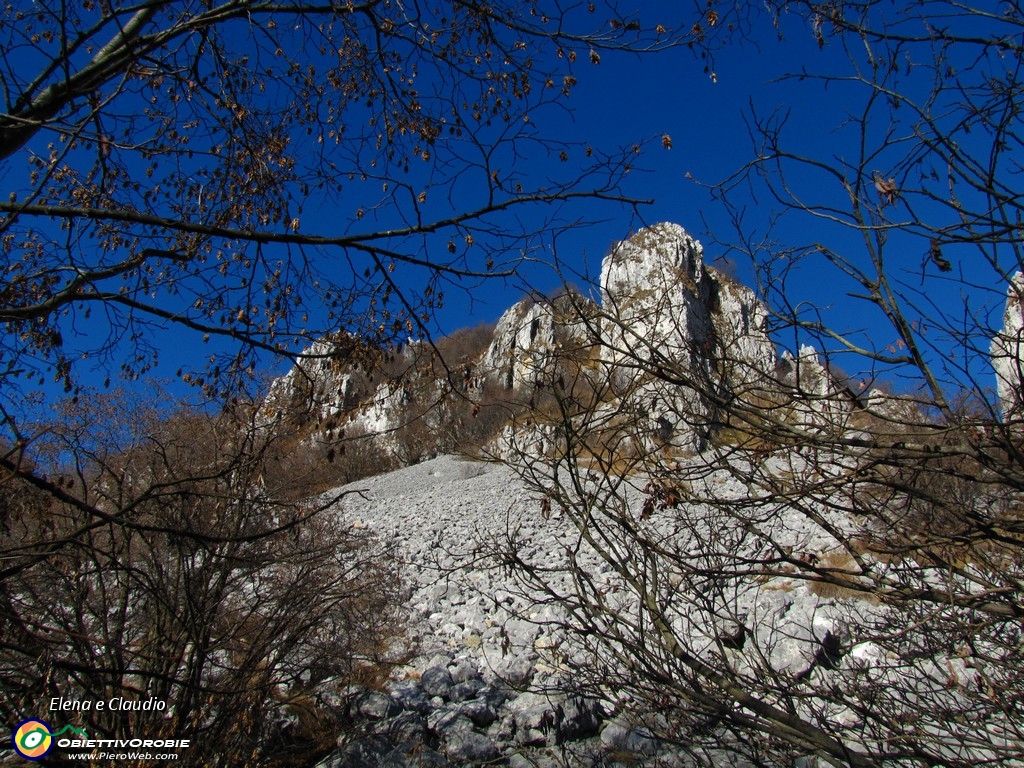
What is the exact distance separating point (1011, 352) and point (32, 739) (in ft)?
14.3

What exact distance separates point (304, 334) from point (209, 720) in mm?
3262

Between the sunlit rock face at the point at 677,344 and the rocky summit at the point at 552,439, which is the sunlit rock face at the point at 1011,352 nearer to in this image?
the rocky summit at the point at 552,439

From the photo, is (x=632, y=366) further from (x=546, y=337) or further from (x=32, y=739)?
(x=32, y=739)

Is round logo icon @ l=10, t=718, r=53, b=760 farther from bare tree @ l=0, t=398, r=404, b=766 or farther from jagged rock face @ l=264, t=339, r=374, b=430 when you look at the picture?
jagged rock face @ l=264, t=339, r=374, b=430

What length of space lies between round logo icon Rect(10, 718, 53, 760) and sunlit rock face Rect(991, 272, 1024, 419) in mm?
4091

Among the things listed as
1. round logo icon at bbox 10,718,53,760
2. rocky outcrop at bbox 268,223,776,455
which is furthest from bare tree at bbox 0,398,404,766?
rocky outcrop at bbox 268,223,776,455

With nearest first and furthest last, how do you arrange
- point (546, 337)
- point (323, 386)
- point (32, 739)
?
point (546, 337)
point (32, 739)
point (323, 386)

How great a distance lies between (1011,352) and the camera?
6.49 feet

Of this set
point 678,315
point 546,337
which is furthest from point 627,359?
point 546,337

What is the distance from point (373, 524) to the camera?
50.3ft

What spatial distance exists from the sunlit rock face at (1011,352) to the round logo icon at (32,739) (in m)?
4.09

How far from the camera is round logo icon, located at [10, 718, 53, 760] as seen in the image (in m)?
2.98

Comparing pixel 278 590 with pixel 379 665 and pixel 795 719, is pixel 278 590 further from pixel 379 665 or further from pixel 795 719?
pixel 795 719

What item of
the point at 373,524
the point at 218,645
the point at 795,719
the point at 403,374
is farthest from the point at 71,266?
the point at 373,524
